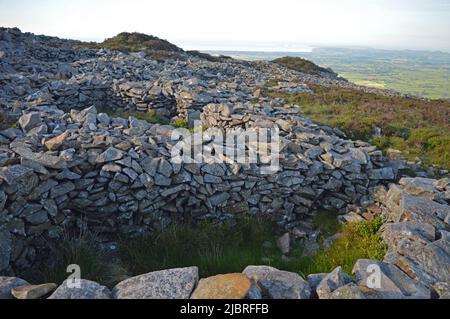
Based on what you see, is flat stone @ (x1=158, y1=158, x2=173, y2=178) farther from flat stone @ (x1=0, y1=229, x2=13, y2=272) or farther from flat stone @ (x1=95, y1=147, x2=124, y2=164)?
flat stone @ (x1=0, y1=229, x2=13, y2=272)

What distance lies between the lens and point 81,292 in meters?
3.40

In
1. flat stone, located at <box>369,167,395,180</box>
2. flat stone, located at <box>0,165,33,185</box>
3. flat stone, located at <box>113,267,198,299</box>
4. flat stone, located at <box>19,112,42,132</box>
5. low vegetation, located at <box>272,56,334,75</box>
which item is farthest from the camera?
low vegetation, located at <box>272,56,334,75</box>

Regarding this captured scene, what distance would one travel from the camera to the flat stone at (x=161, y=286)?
139 inches

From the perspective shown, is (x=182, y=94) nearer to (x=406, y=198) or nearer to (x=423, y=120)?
(x=406, y=198)

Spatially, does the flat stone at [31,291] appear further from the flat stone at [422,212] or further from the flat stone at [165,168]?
the flat stone at [422,212]

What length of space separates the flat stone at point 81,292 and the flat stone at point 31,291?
0.20 metres

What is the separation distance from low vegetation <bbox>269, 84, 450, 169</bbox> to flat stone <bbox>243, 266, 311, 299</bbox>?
8.73 m

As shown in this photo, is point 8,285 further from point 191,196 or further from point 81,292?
point 191,196

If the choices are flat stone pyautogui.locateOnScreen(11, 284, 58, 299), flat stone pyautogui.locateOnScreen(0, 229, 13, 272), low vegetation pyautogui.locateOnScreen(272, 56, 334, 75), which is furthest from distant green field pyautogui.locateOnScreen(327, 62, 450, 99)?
flat stone pyautogui.locateOnScreen(11, 284, 58, 299)

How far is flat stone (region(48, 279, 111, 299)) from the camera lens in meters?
3.36

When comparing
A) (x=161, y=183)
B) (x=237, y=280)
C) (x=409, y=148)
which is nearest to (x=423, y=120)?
(x=409, y=148)

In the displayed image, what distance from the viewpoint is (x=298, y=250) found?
21.6 feet

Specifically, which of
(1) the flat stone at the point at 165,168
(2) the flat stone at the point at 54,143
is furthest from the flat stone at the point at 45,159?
(1) the flat stone at the point at 165,168

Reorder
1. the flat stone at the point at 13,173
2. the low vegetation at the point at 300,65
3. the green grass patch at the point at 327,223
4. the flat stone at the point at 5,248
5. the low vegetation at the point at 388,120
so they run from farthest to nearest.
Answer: the low vegetation at the point at 300,65 → the low vegetation at the point at 388,120 → the green grass patch at the point at 327,223 → the flat stone at the point at 13,173 → the flat stone at the point at 5,248
